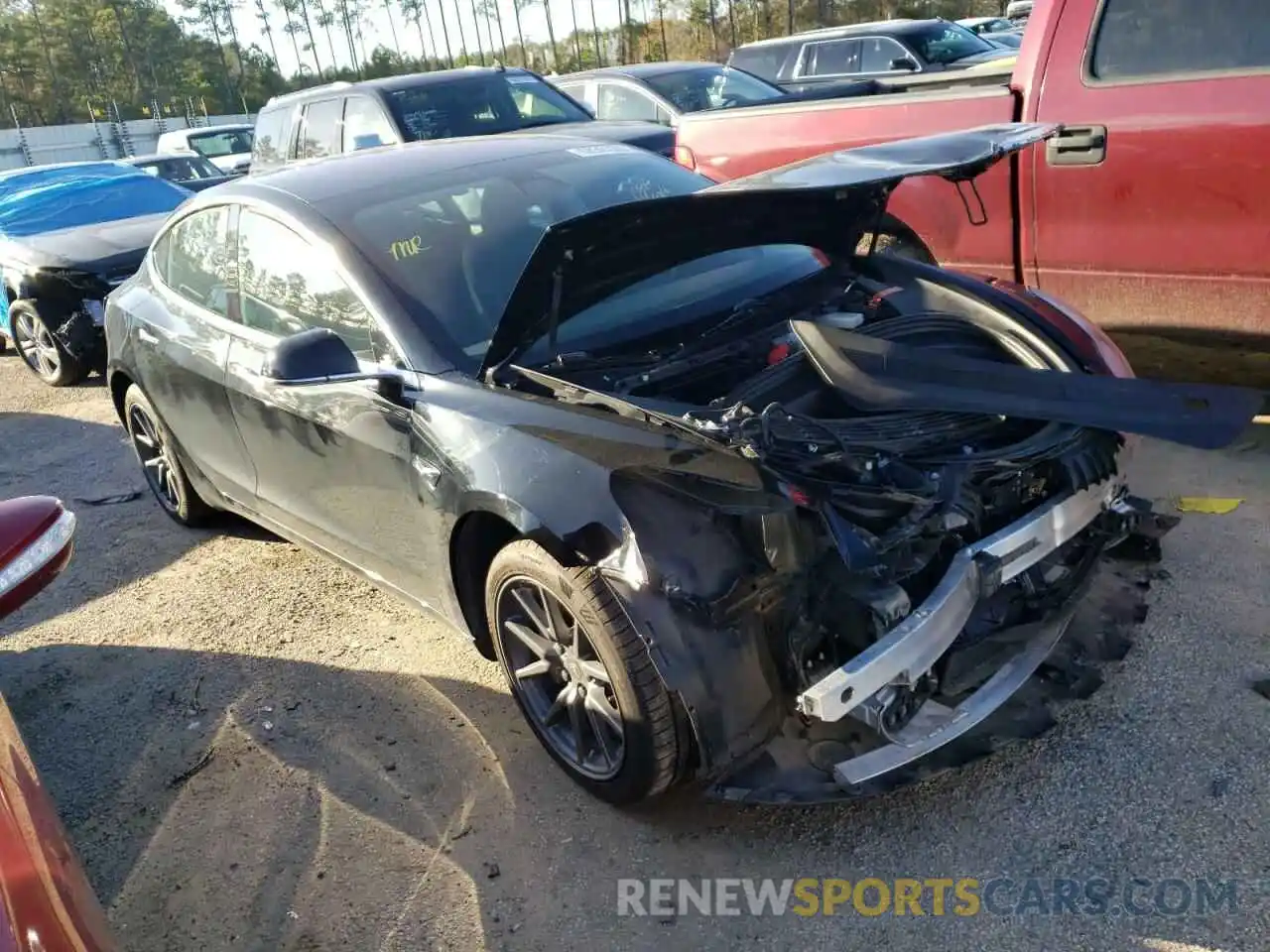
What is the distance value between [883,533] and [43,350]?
26.3 ft

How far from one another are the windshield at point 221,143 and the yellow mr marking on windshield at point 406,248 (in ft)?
56.2

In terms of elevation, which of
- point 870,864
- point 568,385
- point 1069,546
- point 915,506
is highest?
point 568,385

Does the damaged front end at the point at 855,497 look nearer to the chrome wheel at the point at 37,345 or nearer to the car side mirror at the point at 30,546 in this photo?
the car side mirror at the point at 30,546

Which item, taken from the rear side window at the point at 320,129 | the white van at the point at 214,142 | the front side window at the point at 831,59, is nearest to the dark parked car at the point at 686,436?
the rear side window at the point at 320,129

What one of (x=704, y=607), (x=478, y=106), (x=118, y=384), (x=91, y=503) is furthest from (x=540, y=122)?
(x=704, y=607)

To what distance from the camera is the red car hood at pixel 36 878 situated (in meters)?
1.50

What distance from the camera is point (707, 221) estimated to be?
3.06 m

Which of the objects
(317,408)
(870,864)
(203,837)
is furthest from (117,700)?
(870,864)

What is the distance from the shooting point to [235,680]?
3.73 m

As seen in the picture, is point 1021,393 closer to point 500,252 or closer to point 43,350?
point 500,252

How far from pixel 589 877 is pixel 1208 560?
97.8 inches

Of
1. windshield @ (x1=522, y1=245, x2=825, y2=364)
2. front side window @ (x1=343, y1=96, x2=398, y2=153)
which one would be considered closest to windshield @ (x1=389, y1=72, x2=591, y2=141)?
front side window @ (x1=343, y1=96, x2=398, y2=153)

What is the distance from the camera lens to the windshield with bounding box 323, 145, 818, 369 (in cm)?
317

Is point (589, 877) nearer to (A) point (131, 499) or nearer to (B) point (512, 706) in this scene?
(B) point (512, 706)
